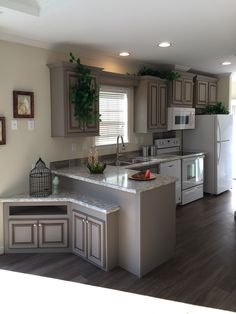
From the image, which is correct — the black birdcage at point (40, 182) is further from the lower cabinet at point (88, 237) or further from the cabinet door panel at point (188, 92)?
the cabinet door panel at point (188, 92)

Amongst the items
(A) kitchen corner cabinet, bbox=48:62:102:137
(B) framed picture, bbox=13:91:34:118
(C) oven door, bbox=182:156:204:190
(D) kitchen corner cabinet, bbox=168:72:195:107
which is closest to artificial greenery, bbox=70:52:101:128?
(A) kitchen corner cabinet, bbox=48:62:102:137

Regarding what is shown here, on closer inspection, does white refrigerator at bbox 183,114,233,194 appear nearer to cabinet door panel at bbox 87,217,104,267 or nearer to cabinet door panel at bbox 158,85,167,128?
cabinet door panel at bbox 158,85,167,128

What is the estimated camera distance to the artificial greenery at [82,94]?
3703 mm

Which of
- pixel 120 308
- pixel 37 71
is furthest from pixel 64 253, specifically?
pixel 37 71

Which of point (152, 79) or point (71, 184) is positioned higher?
point (152, 79)

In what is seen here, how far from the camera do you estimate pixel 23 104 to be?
3559mm

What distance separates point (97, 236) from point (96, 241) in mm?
66

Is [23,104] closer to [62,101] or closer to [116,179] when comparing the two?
[62,101]

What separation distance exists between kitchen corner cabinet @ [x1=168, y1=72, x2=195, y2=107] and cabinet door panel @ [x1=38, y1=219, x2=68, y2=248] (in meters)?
2.96

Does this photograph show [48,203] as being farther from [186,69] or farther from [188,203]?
[186,69]

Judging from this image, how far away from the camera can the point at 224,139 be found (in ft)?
19.8

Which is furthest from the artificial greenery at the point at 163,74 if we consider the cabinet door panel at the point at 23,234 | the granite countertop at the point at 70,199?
the cabinet door panel at the point at 23,234

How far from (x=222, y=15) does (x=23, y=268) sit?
10.7 feet

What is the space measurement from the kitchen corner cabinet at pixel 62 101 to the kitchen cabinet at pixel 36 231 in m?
0.97
